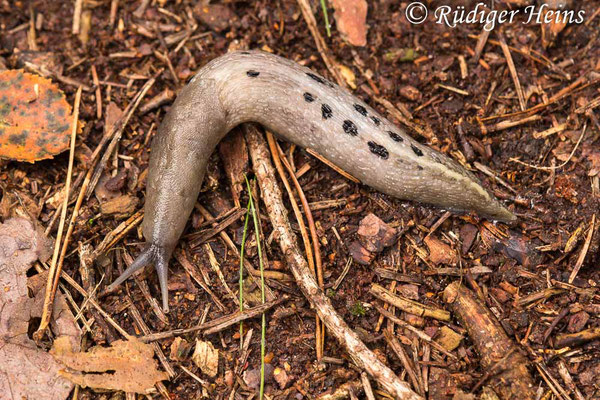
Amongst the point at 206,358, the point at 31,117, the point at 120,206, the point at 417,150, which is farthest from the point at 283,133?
the point at 31,117

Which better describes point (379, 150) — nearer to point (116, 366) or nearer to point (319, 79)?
point (319, 79)

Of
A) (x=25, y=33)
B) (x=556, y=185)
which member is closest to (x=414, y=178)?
(x=556, y=185)

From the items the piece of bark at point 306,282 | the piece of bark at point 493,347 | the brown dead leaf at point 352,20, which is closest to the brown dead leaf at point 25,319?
the piece of bark at point 306,282

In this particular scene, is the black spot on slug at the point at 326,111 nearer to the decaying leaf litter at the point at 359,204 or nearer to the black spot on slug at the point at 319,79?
the black spot on slug at the point at 319,79

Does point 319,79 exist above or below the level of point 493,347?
above

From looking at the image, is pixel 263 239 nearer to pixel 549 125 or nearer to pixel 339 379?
pixel 339 379

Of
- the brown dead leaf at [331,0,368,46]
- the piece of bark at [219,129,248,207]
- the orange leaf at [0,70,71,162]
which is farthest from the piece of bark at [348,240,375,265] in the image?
the orange leaf at [0,70,71,162]
